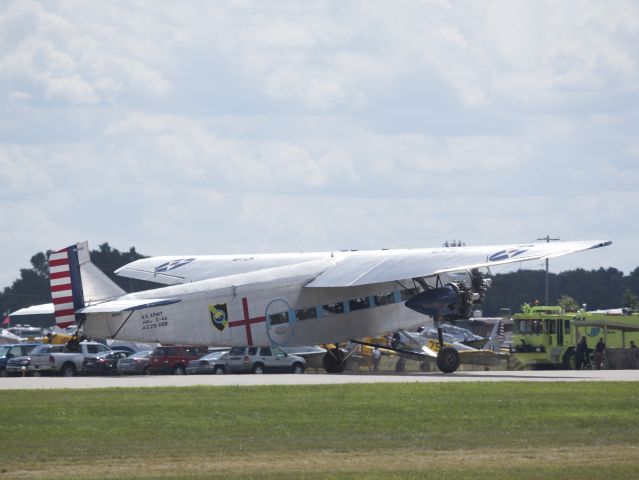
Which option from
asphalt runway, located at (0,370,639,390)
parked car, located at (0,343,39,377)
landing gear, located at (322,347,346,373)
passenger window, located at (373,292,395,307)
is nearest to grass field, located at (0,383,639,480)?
asphalt runway, located at (0,370,639,390)

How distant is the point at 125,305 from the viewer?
39.2 metres

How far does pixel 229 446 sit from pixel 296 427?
2932mm

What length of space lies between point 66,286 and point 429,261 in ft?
37.7

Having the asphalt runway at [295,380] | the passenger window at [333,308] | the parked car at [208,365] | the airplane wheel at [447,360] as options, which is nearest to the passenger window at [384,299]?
the passenger window at [333,308]

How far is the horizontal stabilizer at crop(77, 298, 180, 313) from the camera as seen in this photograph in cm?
3894

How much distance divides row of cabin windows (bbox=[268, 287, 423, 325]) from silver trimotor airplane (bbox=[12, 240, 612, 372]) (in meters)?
0.03

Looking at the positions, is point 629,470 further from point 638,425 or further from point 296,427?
point 296,427

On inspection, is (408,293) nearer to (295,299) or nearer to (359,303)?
(359,303)

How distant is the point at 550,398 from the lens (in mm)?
30484

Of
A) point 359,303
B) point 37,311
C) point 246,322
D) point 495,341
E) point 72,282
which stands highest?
point 72,282

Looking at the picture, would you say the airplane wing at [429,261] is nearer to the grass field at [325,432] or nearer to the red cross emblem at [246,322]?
the red cross emblem at [246,322]

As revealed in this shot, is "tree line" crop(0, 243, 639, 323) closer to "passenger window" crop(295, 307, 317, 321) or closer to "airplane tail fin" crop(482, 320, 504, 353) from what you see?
"airplane tail fin" crop(482, 320, 504, 353)

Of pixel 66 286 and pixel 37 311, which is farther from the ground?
pixel 66 286

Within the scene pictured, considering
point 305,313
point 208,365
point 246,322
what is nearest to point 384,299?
point 305,313
